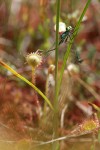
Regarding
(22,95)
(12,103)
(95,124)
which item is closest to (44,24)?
(22,95)

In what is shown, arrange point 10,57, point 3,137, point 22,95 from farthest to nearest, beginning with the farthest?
point 10,57 < point 22,95 < point 3,137

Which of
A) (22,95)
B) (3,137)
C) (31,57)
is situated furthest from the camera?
(22,95)

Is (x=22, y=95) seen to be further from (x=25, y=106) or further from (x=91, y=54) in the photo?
(x=91, y=54)

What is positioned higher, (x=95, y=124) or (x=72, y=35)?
(x=72, y=35)

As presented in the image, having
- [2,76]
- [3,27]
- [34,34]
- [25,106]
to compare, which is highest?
[34,34]

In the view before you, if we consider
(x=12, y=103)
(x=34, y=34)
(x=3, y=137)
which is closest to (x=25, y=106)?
(x=12, y=103)

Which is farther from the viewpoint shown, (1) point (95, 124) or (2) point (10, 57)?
(2) point (10, 57)

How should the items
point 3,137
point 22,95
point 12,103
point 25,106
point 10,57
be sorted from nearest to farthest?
point 3,137 < point 12,103 < point 25,106 < point 22,95 < point 10,57

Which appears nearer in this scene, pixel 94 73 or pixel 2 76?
pixel 2 76

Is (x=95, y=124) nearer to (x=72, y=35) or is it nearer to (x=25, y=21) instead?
(x=72, y=35)
